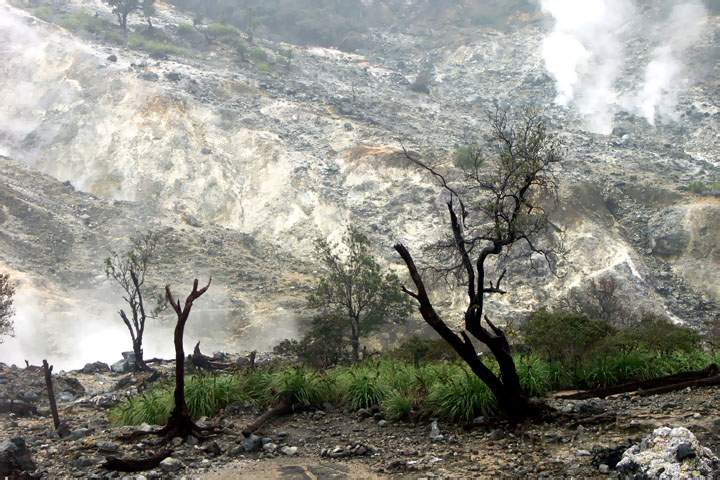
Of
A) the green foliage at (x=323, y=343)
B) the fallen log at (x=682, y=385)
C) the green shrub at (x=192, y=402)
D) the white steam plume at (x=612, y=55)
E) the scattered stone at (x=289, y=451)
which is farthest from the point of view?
the white steam plume at (x=612, y=55)

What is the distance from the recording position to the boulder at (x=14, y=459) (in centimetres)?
682

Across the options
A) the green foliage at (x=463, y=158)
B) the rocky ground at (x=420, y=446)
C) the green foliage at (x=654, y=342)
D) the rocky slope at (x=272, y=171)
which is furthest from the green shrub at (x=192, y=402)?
the green foliage at (x=463, y=158)

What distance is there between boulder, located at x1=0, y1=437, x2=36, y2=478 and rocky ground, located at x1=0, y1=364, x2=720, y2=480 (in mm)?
24

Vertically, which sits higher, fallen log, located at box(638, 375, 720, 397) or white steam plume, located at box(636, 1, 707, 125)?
white steam plume, located at box(636, 1, 707, 125)

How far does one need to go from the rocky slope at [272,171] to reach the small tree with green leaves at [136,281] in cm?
127

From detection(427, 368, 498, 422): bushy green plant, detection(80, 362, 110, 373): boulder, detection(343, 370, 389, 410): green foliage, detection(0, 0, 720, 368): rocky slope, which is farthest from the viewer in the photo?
detection(0, 0, 720, 368): rocky slope

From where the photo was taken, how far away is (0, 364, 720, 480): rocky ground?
6.20 metres

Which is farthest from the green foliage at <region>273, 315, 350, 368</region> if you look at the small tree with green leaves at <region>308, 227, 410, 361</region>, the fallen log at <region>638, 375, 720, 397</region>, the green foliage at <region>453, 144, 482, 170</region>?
the green foliage at <region>453, 144, 482, 170</region>

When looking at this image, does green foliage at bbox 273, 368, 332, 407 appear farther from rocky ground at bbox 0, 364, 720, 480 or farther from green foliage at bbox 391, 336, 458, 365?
green foliage at bbox 391, 336, 458, 365

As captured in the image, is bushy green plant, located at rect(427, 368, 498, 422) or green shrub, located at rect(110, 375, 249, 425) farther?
green shrub, located at rect(110, 375, 249, 425)

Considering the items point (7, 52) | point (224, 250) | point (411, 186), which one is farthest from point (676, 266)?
point (7, 52)

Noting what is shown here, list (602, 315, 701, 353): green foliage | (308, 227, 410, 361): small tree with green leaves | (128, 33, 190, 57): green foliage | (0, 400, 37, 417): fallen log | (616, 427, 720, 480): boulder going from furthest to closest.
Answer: (128, 33, 190, 57): green foliage, (308, 227, 410, 361): small tree with green leaves, (0, 400, 37, 417): fallen log, (602, 315, 701, 353): green foliage, (616, 427, 720, 480): boulder

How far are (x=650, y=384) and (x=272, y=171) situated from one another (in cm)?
3274

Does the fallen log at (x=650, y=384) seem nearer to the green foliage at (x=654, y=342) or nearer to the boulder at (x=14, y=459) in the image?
the green foliage at (x=654, y=342)
